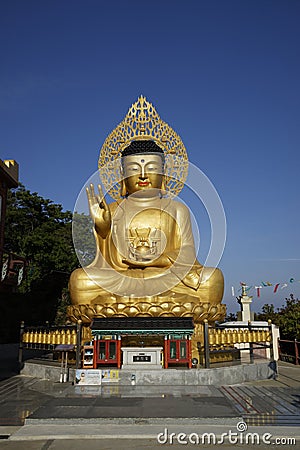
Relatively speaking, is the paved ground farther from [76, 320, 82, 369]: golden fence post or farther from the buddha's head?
the buddha's head

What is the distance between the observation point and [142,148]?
40.3 feet

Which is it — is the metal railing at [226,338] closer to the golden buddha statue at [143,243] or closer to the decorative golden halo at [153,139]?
the golden buddha statue at [143,243]

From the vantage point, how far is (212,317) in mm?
9305

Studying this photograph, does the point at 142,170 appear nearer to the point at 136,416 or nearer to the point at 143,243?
the point at 143,243

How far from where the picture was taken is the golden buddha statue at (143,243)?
9.24m

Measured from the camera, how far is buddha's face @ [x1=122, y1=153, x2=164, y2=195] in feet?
39.7

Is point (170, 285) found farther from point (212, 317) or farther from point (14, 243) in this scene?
point (14, 243)

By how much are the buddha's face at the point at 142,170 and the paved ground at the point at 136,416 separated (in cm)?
628

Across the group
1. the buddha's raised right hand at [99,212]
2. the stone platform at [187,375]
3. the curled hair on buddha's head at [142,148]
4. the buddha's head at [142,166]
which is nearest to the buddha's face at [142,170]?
the buddha's head at [142,166]

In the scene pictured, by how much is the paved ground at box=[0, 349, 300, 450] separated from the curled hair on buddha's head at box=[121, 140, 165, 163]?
6936mm

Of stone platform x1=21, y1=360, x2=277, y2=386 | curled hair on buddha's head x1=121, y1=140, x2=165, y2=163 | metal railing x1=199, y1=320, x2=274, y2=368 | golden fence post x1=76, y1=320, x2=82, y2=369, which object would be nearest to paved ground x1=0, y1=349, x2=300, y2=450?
stone platform x1=21, y1=360, x2=277, y2=386

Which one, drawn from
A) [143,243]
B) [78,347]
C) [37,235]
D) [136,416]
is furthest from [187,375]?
[37,235]

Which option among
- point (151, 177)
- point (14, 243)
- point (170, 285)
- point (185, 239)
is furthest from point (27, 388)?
point (14, 243)

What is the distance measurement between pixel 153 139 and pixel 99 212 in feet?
11.5
